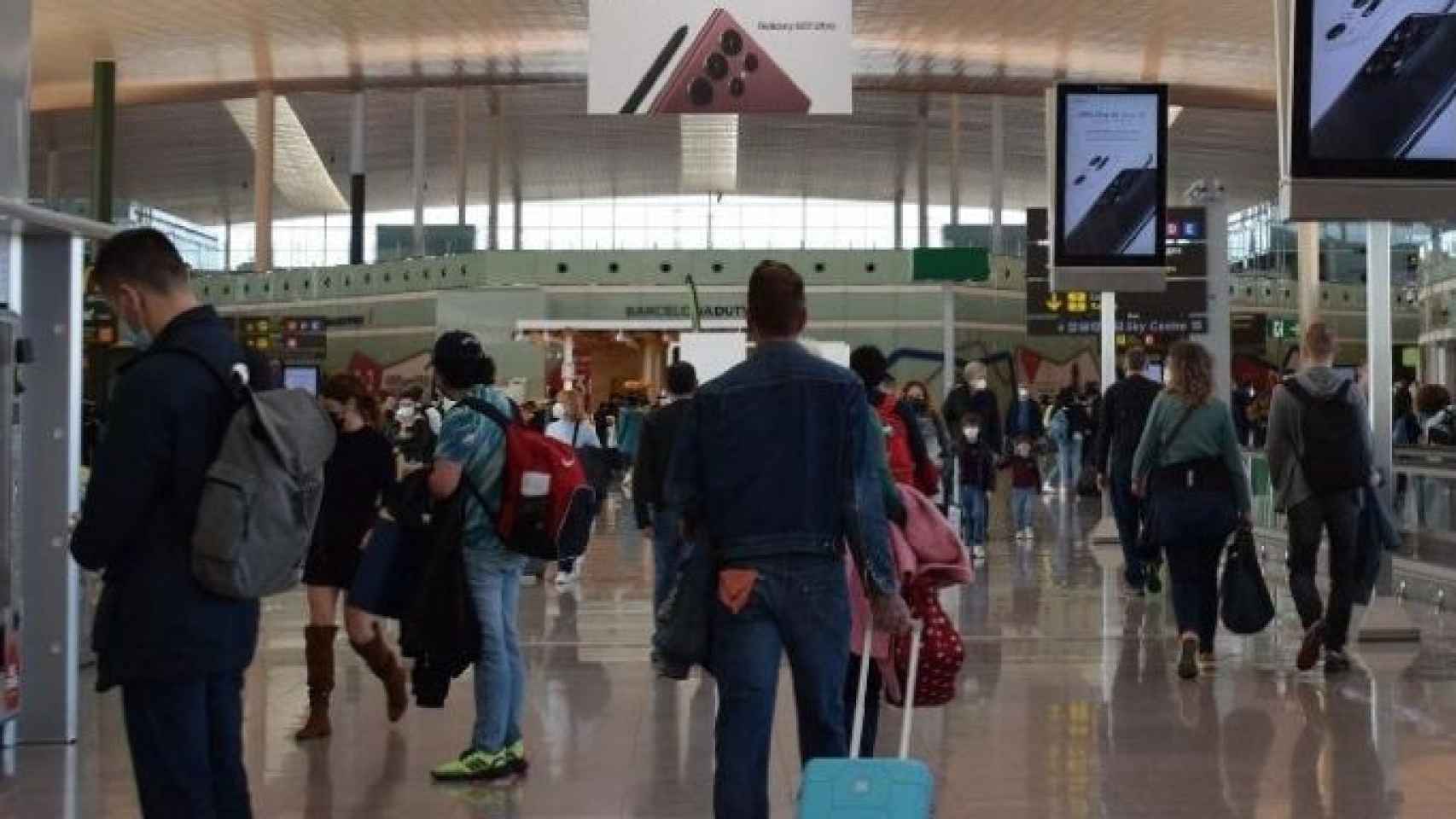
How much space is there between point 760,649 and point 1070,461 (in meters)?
25.1

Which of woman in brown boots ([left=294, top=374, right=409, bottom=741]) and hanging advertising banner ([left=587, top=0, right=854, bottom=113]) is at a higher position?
hanging advertising banner ([left=587, top=0, right=854, bottom=113])

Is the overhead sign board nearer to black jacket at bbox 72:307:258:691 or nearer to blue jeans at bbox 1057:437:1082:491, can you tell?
blue jeans at bbox 1057:437:1082:491

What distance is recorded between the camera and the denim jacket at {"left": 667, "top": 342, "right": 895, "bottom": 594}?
15.0 ft

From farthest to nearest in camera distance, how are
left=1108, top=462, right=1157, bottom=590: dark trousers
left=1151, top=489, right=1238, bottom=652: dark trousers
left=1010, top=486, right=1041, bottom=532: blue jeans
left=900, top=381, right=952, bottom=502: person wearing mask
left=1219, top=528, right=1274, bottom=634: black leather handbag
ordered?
left=1010, top=486, right=1041, bottom=532: blue jeans
left=1108, top=462, right=1157, bottom=590: dark trousers
left=900, top=381, right=952, bottom=502: person wearing mask
left=1151, top=489, right=1238, bottom=652: dark trousers
left=1219, top=528, right=1274, bottom=634: black leather handbag

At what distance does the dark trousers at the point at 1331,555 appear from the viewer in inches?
353

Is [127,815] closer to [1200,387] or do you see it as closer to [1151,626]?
[1200,387]

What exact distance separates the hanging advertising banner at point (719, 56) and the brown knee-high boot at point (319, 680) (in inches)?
418

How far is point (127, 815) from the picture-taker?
603 cm

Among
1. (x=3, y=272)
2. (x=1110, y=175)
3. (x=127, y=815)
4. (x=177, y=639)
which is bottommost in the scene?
(x=127, y=815)

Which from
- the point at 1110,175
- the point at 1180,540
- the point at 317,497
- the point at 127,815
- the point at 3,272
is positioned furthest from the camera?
the point at 1110,175

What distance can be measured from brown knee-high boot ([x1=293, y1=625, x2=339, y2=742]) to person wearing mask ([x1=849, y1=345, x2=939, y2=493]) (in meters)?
2.53

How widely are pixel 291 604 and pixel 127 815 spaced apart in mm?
7342

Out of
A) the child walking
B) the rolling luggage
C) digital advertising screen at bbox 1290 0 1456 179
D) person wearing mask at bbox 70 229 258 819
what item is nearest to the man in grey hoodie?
digital advertising screen at bbox 1290 0 1456 179

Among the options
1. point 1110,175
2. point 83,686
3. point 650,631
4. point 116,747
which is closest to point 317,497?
point 116,747
